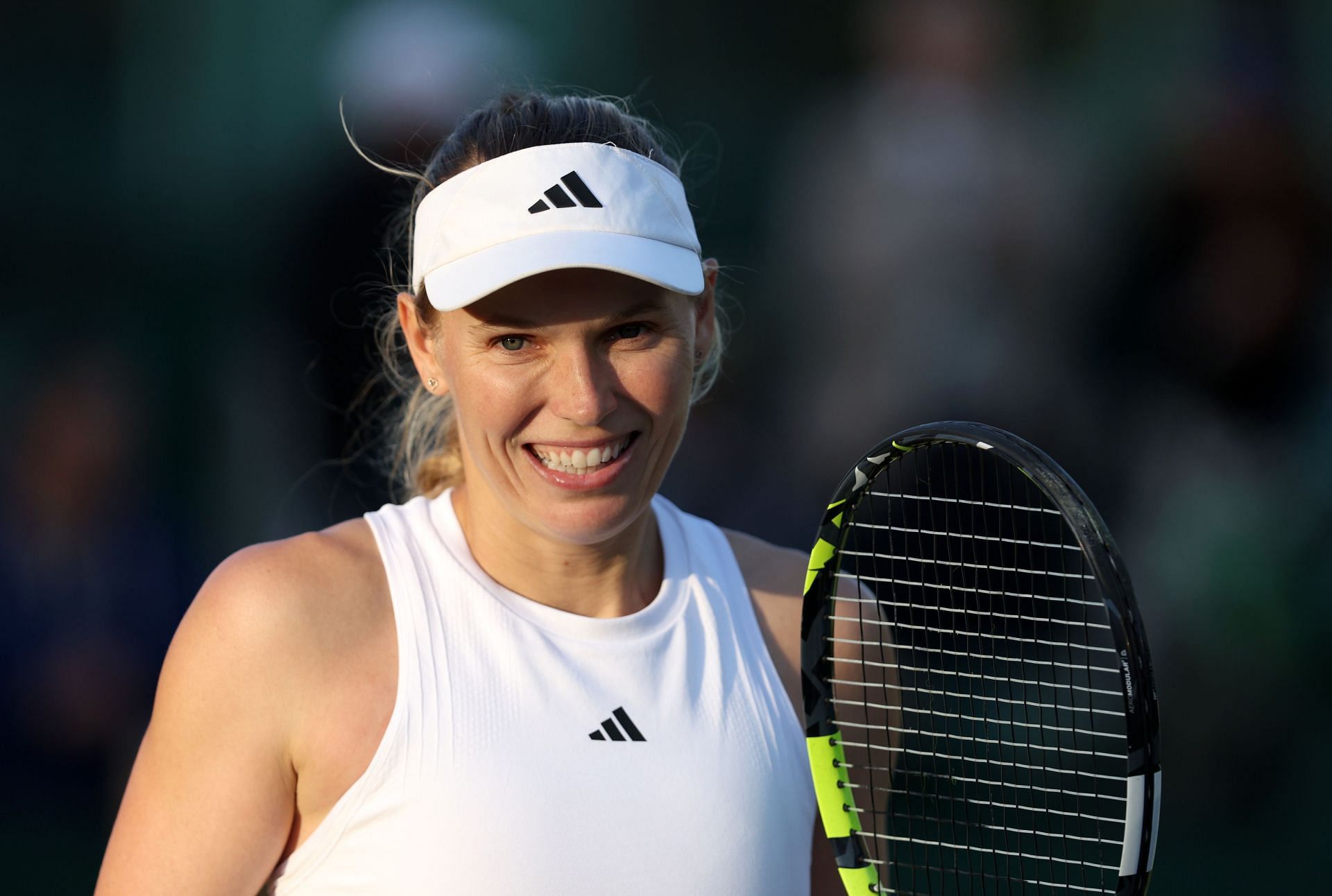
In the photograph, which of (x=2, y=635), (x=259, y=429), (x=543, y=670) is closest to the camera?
(x=543, y=670)

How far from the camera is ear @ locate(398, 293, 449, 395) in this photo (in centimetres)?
213

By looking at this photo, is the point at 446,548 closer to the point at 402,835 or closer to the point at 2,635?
the point at 402,835

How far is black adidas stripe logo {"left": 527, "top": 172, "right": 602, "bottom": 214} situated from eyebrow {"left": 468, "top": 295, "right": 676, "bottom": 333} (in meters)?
0.15

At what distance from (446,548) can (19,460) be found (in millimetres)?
3061

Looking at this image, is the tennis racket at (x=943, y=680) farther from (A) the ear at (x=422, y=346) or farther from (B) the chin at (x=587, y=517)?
(A) the ear at (x=422, y=346)

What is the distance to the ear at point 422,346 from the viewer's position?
2.13 metres

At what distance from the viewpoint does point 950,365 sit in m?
4.70

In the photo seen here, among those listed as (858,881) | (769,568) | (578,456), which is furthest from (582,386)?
(858,881)

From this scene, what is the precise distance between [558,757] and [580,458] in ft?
1.34

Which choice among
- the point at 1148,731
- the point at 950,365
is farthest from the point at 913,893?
the point at 950,365

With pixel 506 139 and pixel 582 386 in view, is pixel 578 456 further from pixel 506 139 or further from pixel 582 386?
pixel 506 139

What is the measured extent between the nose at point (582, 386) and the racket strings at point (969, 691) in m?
0.48

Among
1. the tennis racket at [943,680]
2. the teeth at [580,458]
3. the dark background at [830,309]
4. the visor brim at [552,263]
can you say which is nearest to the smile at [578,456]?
the teeth at [580,458]

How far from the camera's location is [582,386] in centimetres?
191
